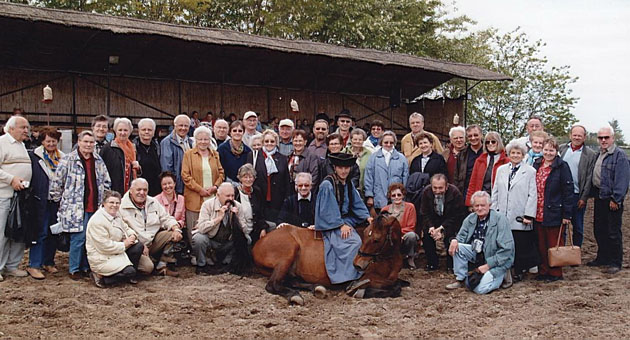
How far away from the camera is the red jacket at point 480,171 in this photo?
6.64m

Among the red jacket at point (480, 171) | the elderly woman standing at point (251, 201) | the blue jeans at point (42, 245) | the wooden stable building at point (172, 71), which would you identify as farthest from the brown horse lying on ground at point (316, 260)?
the wooden stable building at point (172, 71)

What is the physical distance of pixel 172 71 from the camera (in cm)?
1454

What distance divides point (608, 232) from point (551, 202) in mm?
1349

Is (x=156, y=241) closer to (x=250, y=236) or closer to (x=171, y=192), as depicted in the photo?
(x=171, y=192)

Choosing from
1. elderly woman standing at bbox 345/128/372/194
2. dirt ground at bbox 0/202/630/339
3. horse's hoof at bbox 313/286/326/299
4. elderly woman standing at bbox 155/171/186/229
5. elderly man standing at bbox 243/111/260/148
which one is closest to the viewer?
dirt ground at bbox 0/202/630/339

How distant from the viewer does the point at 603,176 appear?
686 centimetres

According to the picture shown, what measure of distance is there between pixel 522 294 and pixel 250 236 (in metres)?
3.10

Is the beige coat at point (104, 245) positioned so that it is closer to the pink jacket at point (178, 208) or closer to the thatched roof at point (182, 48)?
the pink jacket at point (178, 208)

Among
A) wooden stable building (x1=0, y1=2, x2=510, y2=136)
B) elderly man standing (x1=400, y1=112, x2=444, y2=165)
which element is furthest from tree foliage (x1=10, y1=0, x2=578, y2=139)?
elderly man standing (x1=400, y1=112, x2=444, y2=165)

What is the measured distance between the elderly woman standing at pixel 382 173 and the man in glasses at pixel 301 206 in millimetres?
978

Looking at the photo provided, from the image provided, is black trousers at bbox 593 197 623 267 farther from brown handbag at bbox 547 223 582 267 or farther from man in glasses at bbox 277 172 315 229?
man in glasses at bbox 277 172 315 229

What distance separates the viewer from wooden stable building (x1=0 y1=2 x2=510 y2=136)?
11.6 m

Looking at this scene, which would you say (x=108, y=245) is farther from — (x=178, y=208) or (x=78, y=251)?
(x=178, y=208)

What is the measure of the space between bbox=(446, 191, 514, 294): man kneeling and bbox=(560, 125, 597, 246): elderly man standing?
5.81 feet
